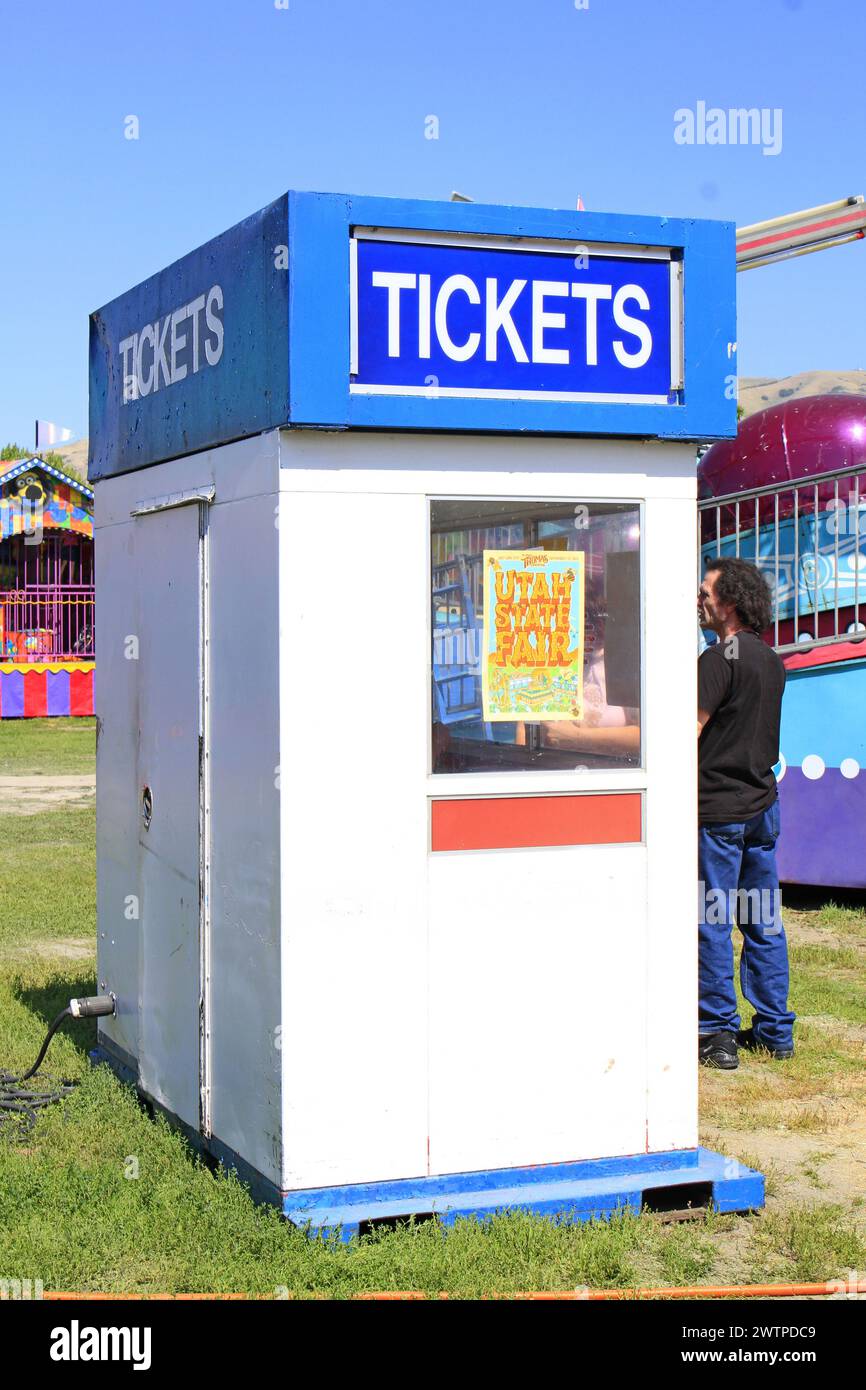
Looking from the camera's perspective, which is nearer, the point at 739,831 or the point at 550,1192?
the point at 550,1192

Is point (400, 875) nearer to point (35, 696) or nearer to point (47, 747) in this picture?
point (47, 747)

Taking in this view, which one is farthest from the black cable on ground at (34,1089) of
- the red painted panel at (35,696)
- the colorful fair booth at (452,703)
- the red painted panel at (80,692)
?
the red painted panel at (80,692)

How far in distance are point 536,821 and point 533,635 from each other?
0.58 metres

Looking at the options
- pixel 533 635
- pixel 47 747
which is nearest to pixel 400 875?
pixel 533 635

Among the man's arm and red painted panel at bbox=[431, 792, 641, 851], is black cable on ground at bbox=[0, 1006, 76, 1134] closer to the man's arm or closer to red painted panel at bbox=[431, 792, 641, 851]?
red painted panel at bbox=[431, 792, 641, 851]

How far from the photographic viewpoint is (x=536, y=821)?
5012mm

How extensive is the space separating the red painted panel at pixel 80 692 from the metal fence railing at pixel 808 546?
20754 mm

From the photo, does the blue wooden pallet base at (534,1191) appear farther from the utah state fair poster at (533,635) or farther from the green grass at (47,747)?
the green grass at (47,747)

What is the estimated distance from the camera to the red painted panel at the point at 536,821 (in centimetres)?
492

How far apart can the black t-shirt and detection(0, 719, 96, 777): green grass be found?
13389 millimetres

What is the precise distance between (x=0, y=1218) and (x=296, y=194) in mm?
3191

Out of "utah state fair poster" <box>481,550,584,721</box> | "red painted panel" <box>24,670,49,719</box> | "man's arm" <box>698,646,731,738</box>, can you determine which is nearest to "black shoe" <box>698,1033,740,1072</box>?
"man's arm" <box>698,646,731,738</box>
